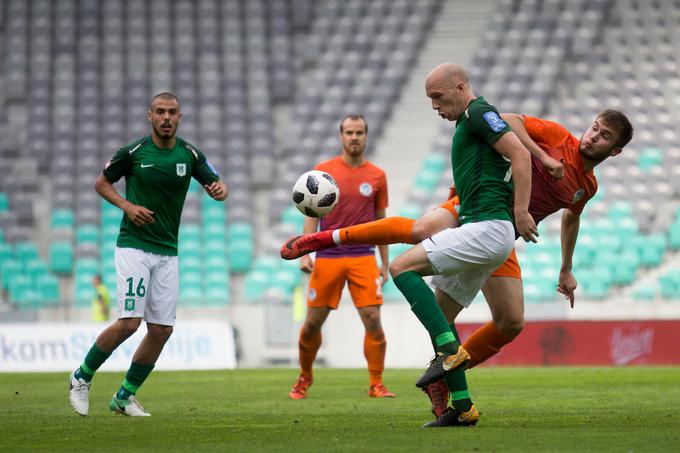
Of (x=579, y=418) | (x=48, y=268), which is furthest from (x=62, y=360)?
(x=579, y=418)

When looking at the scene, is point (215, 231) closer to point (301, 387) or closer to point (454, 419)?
point (301, 387)

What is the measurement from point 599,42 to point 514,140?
21968mm

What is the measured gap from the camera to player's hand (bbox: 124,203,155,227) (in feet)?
27.9

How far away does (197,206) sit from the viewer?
26.4m

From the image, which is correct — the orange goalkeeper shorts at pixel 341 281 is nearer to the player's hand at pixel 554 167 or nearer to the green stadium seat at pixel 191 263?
the player's hand at pixel 554 167

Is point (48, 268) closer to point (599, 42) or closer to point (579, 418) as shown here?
point (599, 42)

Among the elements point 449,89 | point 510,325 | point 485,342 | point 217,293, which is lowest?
point 217,293

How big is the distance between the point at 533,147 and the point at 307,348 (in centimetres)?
418

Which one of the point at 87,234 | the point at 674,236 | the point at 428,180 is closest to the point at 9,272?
the point at 87,234

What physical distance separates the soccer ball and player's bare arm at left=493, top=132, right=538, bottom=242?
1.86 meters

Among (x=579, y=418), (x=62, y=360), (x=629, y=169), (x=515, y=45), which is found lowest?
(x=62, y=360)

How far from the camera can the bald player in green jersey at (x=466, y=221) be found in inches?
271

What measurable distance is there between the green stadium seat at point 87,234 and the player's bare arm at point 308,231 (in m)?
15.4

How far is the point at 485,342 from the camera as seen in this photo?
7789 millimetres
